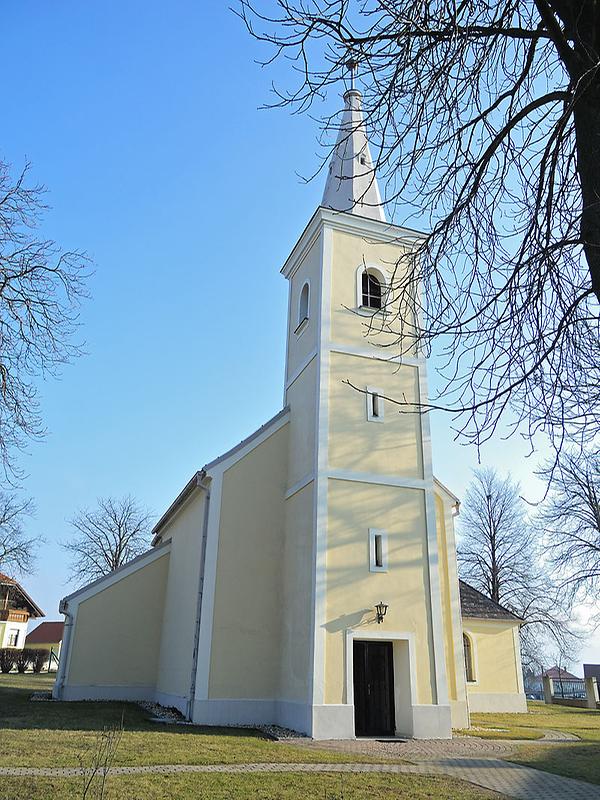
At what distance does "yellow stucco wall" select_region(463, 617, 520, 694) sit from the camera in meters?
Answer: 24.4

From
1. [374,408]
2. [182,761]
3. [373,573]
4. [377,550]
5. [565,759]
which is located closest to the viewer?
[182,761]

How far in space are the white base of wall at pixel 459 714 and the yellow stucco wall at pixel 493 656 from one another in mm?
8829

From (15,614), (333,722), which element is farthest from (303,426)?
(15,614)

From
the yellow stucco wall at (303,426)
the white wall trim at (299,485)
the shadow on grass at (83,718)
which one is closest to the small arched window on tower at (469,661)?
the white wall trim at (299,485)

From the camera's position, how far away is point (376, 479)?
616 inches

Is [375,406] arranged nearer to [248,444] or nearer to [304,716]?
[248,444]

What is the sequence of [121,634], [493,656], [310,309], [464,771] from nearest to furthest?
[464,771] → [310,309] → [121,634] → [493,656]

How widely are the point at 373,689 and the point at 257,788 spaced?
744 cm

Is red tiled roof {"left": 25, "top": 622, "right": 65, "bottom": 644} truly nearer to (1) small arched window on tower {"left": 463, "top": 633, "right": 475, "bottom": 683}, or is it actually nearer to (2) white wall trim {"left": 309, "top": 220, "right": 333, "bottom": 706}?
(1) small arched window on tower {"left": 463, "top": 633, "right": 475, "bottom": 683}

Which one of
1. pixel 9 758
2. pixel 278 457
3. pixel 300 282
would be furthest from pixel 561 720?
pixel 9 758

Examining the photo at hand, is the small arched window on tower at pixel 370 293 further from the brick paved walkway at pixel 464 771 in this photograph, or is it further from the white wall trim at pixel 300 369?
the brick paved walkway at pixel 464 771

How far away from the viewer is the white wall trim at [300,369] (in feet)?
55.7

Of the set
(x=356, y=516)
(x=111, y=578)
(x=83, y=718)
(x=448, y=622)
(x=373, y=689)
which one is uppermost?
(x=356, y=516)

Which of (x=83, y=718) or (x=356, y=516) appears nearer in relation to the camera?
(x=83, y=718)
